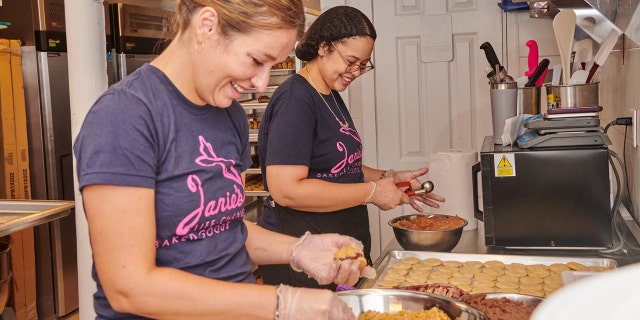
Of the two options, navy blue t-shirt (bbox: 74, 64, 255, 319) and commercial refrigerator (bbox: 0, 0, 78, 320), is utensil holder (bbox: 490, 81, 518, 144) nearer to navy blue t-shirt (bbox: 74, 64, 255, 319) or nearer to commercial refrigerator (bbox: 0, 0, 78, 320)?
navy blue t-shirt (bbox: 74, 64, 255, 319)

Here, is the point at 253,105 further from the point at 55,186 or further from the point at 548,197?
the point at 548,197

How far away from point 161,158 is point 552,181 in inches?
59.1

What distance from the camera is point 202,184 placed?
139 centimetres

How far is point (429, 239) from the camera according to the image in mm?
2422

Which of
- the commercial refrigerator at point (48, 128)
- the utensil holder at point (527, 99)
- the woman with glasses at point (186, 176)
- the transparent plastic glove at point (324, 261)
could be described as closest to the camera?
the woman with glasses at point (186, 176)

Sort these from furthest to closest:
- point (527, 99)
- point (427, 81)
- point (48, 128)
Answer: point (48, 128)
point (427, 81)
point (527, 99)

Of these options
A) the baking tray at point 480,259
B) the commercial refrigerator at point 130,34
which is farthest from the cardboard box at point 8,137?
the baking tray at point 480,259

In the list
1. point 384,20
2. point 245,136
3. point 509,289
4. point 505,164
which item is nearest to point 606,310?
point 245,136

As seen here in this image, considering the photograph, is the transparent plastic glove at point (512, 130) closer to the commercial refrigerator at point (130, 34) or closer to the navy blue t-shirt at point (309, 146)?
the navy blue t-shirt at point (309, 146)

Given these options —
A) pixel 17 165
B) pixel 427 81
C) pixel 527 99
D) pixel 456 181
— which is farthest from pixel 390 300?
pixel 17 165

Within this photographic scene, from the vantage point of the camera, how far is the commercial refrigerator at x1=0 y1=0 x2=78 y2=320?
178 inches

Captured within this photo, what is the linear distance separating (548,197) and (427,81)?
6.16 feet

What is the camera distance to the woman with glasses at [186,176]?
123cm

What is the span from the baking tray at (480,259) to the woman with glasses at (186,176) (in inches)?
31.7
